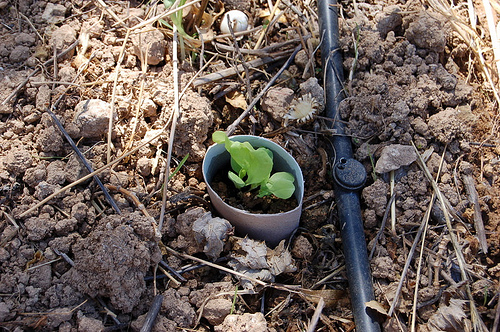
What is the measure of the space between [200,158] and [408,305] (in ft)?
3.12

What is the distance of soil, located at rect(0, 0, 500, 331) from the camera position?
1288 mm

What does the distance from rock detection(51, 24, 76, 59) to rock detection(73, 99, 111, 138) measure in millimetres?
308

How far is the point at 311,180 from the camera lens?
5.46 ft

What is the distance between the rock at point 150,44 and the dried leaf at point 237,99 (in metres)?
0.34

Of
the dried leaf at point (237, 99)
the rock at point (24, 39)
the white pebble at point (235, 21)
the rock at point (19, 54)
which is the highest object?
the white pebble at point (235, 21)

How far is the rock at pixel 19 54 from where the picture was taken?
5.25ft

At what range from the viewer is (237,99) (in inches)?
66.9

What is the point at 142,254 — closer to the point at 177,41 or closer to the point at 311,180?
the point at 311,180

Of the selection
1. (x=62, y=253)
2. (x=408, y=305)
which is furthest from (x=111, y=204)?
(x=408, y=305)

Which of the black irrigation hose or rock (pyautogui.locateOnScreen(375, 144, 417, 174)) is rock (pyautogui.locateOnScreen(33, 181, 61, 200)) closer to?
the black irrigation hose

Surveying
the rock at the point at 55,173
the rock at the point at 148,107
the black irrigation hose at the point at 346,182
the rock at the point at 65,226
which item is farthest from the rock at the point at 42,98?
the black irrigation hose at the point at 346,182

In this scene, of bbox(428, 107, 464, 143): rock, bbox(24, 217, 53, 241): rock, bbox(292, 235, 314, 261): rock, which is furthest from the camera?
bbox(428, 107, 464, 143): rock

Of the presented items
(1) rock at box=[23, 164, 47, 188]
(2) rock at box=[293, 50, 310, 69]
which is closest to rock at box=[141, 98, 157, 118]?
(1) rock at box=[23, 164, 47, 188]

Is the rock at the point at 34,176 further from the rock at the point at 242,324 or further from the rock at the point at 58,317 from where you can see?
the rock at the point at 242,324
